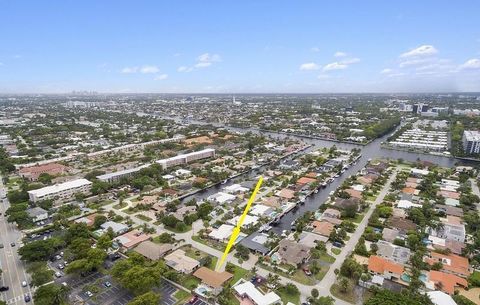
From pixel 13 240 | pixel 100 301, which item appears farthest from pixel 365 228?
pixel 13 240

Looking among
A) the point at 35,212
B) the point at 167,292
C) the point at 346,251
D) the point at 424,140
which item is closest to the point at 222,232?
the point at 167,292

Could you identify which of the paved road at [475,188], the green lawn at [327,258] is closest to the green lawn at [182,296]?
the green lawn at [327,258]

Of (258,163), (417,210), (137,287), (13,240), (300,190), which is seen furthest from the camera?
(258,163)

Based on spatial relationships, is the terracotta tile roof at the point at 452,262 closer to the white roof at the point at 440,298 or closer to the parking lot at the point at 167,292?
the white roof at the point at 440,298

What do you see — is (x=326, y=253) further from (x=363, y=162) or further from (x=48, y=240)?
(x=363, y=162)

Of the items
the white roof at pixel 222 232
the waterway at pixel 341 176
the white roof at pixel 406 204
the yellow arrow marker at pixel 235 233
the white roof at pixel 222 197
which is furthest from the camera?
the white roof at pixel 222 197

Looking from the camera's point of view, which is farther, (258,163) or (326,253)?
(258,163)

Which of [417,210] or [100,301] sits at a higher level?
[417,210]
